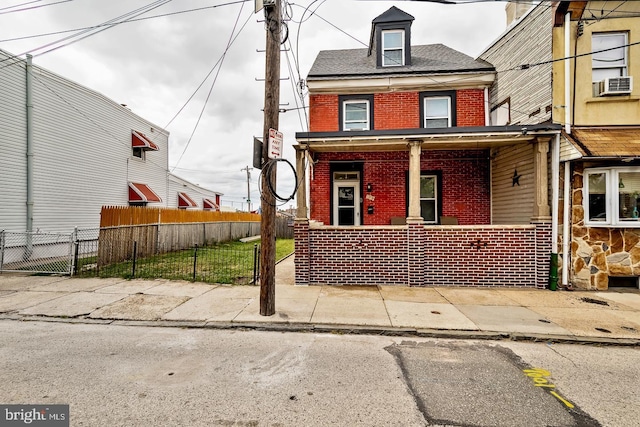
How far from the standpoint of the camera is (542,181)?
7.57 m

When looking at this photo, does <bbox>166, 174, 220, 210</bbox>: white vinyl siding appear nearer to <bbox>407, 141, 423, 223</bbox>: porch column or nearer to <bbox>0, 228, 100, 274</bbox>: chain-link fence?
<bbox>0, 228, 100, 274</bbox>: chain-link fence

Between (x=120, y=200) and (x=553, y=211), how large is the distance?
1836cm

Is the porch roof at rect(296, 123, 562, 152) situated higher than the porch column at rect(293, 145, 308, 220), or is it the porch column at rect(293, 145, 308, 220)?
the porch roof at rect(296, 123, 562, 152)

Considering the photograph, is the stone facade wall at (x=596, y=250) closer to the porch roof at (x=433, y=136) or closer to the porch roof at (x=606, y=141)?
the porch roof at (x=606, y=141)

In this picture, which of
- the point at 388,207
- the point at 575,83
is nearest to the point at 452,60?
the point at 575,83

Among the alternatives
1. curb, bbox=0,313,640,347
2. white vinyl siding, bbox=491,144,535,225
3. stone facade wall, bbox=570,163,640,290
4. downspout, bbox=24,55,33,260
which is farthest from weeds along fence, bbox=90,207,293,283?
stone facade wall, bbox=570,163,640,290

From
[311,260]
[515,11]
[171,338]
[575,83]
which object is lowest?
[171,338]

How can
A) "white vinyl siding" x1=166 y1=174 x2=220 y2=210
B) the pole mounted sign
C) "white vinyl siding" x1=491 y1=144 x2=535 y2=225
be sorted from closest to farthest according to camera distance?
the pole mounted sign, "white vinyl siding" x1=491 y1=144 x2=535 y2=225, "white vinyl siding" x1=166 y1=174 x2=220 y2=210

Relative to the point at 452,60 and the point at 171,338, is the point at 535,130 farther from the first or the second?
the point at 171,338

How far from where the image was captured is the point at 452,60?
37.6ft

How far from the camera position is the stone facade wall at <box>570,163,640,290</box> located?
24.0ft

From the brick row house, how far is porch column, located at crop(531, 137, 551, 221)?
0.08 ft

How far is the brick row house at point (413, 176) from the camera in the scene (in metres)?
7.67

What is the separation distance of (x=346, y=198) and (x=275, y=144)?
563 cm
